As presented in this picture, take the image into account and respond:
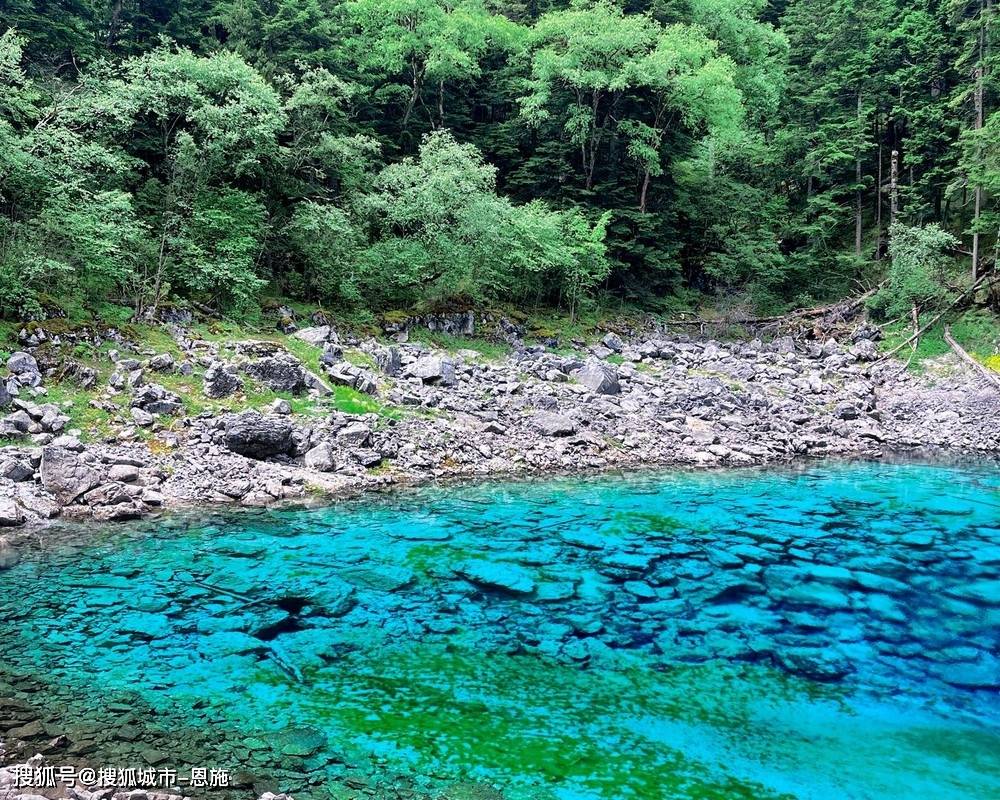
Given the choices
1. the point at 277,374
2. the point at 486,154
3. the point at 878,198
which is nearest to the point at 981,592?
the point at 277,374

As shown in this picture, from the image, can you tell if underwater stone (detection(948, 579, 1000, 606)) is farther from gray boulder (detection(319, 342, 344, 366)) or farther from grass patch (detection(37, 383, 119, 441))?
gray boulder (detection(319, 342, 344, 366))

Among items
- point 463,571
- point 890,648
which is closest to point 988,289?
point 890,648

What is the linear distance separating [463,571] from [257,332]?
13.3 meters

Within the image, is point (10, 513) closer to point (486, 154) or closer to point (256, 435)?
point (256, 435)

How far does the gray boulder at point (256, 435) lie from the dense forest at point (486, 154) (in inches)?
237

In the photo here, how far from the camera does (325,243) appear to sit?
22438 mm

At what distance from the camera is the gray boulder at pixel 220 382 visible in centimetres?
1553

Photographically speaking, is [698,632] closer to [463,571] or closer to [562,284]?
[463,571]

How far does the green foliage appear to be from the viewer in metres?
26.6

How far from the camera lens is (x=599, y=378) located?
21.2 meters

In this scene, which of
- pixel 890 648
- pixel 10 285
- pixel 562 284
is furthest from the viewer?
pixel 562 284

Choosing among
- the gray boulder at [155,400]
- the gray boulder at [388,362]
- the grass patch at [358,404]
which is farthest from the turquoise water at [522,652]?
the gray boulder at [388,362]

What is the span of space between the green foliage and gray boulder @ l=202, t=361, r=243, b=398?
86.8ft

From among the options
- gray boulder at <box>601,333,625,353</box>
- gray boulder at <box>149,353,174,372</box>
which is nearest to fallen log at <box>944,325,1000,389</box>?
gray boulder at <box>601,333,625,353</box>
